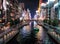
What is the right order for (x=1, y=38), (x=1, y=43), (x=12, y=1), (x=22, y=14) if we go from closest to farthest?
(x=1, y=43), (x=1, y=38), (x=22, y=14), (x=12, y=1)

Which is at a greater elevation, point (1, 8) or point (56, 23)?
point (1, 8)

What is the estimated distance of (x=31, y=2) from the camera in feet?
80.7

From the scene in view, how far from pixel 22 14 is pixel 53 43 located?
2377 centimetres

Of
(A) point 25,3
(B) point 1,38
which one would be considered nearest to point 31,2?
(A) point 25,3

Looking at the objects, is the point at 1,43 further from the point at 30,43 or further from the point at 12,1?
the point at 12,1

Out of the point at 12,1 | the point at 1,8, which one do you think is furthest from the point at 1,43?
the point at 12,1

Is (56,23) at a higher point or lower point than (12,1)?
lower

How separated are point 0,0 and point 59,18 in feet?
25.2

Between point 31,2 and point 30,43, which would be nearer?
point 30,43

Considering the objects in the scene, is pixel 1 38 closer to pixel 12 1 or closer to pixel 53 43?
pixel 53 43

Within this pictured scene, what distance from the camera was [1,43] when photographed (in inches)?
468

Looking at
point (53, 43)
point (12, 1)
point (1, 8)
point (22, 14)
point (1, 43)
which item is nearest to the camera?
point (1, 43)

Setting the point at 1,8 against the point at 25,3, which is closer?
the point at 25,3

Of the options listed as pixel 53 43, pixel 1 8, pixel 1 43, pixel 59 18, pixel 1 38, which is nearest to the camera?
pixel 1 43
